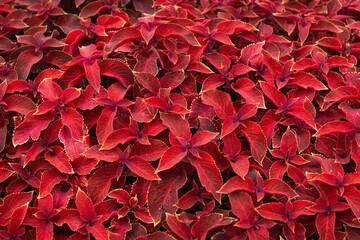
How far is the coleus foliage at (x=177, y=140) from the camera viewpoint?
1.38m

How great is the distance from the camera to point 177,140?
1439 mm

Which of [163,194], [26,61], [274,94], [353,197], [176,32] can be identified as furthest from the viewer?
[26,61]

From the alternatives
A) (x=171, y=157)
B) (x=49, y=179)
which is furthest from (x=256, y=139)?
(x=49, y=179)

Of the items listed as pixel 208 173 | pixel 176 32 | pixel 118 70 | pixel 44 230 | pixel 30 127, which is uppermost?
pixel 176 32

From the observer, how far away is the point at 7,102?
1.62 m

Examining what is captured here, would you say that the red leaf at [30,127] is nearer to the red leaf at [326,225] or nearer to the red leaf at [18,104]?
the red leaf at [18,104]

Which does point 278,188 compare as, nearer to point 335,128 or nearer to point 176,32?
point 335,128

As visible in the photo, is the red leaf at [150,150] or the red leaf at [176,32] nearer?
the red leaf at [150,150]

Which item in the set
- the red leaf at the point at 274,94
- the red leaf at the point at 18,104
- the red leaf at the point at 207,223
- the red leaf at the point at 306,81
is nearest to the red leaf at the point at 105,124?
the red leaf at the point at 18,104

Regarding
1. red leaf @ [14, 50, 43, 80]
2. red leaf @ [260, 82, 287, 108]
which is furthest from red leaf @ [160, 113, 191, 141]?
red leaf @ [14, 50, 43, 80]

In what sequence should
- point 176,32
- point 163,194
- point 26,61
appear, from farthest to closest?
point 26,61 < point 176,32 < point 163,194

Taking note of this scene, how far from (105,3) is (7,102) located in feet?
2.66

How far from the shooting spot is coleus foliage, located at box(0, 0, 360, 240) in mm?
1383

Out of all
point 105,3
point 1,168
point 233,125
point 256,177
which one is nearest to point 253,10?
point 105,3
